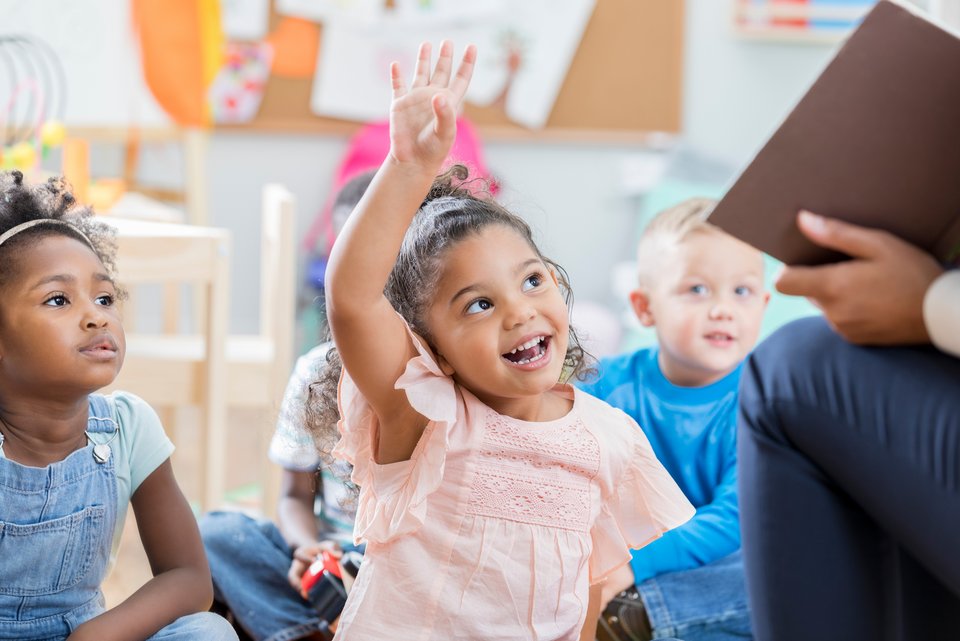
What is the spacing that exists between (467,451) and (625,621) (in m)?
0.45

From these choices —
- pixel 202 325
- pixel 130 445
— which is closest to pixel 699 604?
pixel 130 445

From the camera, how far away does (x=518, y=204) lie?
1189 millimetres

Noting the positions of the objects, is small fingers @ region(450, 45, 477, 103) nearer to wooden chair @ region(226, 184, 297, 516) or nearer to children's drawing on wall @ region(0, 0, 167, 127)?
wooden chair @ region(226, 184, 297, 516)

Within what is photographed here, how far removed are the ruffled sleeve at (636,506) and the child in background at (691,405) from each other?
0.25 m

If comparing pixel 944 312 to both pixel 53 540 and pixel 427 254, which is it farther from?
pixel 53 540

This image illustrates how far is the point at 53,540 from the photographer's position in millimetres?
1090

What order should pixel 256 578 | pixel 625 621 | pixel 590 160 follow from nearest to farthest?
pixel 625 621 → pixel 256 578 → pixel 590 160

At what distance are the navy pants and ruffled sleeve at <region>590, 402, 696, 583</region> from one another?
7 centimetres

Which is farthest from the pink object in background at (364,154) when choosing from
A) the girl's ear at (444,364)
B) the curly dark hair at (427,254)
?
the girl's ear at (444,364)

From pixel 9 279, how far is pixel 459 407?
45 centimetres

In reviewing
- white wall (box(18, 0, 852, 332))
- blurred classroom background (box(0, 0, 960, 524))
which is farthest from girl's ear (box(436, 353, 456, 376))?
white wall (box(18, 0, 852, 332))

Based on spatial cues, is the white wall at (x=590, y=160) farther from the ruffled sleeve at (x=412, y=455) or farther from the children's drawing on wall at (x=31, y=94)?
the ruffled sleeve at (x=412, y=455)

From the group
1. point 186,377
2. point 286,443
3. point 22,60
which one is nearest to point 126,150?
point 22,60

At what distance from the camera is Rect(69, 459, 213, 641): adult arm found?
110cm
